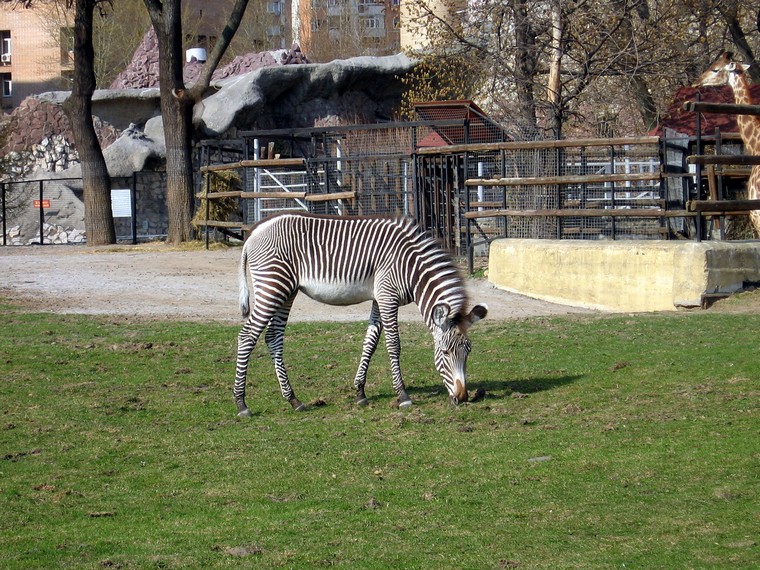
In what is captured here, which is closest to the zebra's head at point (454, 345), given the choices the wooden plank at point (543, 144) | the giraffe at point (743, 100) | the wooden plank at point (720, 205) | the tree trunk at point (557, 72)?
the wooden plank at point (720, 205)

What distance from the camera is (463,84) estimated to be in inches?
1130

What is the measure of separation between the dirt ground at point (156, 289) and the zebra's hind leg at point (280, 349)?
3.92 meters

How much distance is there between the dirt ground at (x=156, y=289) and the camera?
1574 centimetres

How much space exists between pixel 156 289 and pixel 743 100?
10390mm

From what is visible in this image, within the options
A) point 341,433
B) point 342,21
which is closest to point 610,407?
point 341,433

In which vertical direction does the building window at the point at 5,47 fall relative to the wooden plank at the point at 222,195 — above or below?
above

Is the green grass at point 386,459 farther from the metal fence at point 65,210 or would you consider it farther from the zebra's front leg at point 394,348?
the metal fence at point 65,210

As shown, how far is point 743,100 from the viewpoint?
16.8 m

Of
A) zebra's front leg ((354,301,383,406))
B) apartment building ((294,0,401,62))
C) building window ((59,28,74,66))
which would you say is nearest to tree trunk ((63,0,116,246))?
zebra's front leg ((354,301,383,406))

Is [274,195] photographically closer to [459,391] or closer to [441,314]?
[441,314]

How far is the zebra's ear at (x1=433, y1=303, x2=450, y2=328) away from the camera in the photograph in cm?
904

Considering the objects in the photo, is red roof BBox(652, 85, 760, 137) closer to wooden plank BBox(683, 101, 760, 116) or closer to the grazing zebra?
wooden plank BBox(683, 101, 760, 116)

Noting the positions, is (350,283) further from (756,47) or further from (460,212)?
(756,47)

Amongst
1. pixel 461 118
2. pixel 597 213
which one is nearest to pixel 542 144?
pixel 597 213
